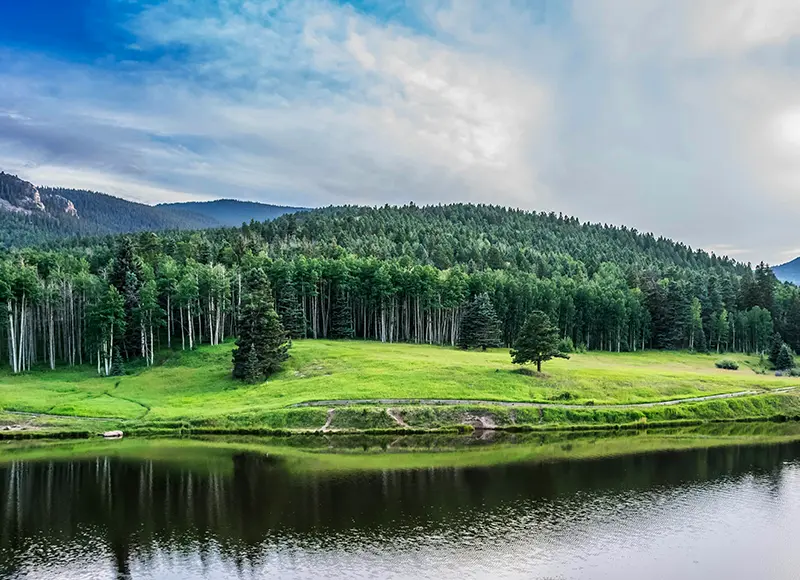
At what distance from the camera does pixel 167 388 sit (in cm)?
9050

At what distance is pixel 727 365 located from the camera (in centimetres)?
12244

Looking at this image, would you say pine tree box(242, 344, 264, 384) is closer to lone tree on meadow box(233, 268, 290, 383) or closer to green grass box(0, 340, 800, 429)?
lone tree on meadow box(233, 268, 290, 383)

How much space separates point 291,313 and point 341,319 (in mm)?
18337

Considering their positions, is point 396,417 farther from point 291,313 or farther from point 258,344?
point 291,313

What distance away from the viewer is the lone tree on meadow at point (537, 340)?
89.9 m

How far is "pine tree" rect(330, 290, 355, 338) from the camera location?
5285 inches

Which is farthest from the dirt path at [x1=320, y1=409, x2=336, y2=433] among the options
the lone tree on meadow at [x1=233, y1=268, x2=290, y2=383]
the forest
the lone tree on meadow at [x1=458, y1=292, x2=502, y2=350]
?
the lone tree on meadow at [x1=458, y1=292, x2=502, y2=350]

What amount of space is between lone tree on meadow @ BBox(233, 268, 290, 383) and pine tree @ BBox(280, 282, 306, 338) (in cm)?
2110

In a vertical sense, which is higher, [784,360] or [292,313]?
[292,313]

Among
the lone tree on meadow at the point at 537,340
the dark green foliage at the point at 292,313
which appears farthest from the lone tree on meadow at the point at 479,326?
the lone tree on meadow at the point at 537,340

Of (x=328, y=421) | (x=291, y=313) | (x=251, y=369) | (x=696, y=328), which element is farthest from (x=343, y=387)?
(x=696, y=328)

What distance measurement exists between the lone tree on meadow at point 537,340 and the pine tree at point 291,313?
4721cm

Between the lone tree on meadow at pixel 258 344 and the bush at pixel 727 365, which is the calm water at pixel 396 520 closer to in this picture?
the lone tree on meadow at pixel 258 344

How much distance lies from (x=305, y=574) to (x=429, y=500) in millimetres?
15400
